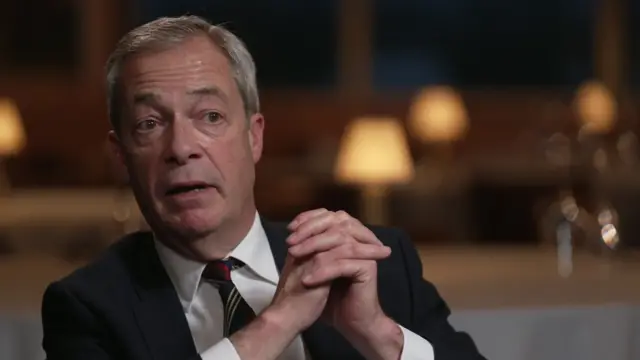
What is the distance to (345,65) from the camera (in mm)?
8453

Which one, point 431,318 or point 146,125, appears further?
point 431,318

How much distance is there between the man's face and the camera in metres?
1.48

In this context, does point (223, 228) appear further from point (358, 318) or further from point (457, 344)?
point (457, 344)

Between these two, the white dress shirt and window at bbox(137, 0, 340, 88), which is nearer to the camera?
the white dress shirt

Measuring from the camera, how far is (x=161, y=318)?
1531 mm

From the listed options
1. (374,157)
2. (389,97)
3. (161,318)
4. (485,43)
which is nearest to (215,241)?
(161,318)

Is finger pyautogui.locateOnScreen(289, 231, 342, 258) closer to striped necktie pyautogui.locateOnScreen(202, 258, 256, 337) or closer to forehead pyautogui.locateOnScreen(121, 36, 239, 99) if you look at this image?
striped necktie pyautogui.locateOnScreen(202, 258, 256, 337)

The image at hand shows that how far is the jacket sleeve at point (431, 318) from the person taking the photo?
162 cm

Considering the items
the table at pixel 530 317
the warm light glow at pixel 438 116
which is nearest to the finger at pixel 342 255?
the table at pixel 530 317

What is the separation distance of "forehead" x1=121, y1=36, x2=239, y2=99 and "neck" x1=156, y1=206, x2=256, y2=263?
0.20 meters

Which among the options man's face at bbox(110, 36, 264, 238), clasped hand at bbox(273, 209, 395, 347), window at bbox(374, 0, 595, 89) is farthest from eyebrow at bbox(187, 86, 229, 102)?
window at bbox(374, 0, 595, 89)

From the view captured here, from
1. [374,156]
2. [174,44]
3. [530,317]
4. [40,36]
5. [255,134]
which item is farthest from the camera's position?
[40,36]

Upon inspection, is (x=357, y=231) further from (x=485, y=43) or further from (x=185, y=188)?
(x=485, y=43)

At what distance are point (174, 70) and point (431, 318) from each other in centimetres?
57
